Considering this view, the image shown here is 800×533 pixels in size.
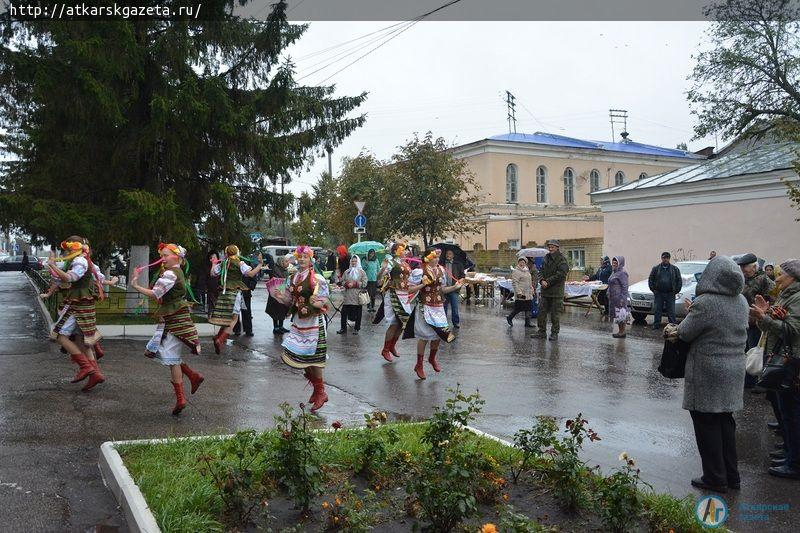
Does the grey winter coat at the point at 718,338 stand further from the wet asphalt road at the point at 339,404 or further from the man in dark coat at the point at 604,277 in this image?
the man in dark coat at the point at 604,277

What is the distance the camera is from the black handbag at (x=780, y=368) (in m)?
6.44

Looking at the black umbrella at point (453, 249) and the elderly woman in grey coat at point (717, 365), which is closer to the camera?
the elderly woman in grey coat at point (717, 365)

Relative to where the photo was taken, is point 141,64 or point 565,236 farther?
point 565,236

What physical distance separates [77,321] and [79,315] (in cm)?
8

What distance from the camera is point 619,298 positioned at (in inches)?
681

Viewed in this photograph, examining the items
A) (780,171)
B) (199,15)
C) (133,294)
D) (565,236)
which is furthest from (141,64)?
(565,236)

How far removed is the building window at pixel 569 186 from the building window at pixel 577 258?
463 inches

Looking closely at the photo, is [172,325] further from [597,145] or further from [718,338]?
[597,145]

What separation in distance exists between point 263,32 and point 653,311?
38.3 feet

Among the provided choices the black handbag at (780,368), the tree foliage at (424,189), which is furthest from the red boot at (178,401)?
the tree foliage at (424,189)

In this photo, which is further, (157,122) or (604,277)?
(604,277)

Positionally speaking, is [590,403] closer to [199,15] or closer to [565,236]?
[199,15]

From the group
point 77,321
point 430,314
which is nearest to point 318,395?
point 430,314

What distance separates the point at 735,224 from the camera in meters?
25.9
